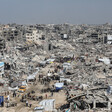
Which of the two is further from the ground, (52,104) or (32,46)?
(32,46)

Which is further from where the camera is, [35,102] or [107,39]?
[107,39]

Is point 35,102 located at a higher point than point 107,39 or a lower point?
lower

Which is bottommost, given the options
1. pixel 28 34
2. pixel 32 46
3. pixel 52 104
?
pixel 52 104

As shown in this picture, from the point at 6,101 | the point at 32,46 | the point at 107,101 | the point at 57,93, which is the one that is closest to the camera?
the point at 107,101

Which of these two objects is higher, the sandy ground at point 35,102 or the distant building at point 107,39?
the distant building at point 107,39

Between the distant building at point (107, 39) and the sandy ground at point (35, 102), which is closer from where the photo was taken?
the sandy ground at point (35, 102)

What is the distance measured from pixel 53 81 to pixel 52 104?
24.0 ft

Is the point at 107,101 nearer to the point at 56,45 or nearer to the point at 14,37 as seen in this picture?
the point at 56,45

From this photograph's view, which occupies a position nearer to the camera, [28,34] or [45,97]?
[45,97]

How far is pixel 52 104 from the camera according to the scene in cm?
1661

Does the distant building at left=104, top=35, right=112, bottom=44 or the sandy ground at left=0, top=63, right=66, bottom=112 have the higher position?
the distant building at left=104, top=35, right=112, bottom=44

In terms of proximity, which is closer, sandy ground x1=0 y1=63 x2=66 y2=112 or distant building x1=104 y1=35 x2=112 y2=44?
sandy ground x1=0 y1=63 x2=66 y2=112

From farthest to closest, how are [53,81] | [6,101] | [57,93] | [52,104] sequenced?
[53,81], [57,93], [6,101], [52,104]

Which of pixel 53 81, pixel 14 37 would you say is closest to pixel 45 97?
pixel 53 81
